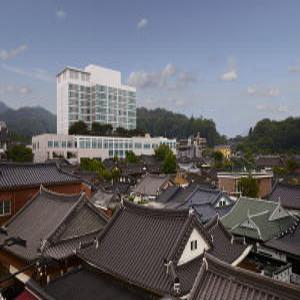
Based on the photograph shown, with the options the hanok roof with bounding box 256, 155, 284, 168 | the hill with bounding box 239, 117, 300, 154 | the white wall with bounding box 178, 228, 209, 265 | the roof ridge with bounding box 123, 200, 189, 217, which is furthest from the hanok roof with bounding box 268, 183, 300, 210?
the hill with bounding box 239, 117, 300, 154

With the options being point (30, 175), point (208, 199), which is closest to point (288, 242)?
point (208, 199)

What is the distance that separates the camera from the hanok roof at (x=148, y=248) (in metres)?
13.9

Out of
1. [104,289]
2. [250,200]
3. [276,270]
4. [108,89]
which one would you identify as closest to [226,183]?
[250,200]

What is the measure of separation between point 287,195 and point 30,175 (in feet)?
92.9

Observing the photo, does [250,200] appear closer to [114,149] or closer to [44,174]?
[44,174]

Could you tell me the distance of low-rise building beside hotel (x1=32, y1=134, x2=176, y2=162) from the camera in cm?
9894

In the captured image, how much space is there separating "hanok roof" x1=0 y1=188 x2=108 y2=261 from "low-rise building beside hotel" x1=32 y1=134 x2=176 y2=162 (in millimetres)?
77787

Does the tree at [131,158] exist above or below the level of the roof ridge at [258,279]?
below

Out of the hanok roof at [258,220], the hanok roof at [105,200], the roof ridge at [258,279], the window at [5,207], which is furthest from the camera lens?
the hanok roof at [105,200]

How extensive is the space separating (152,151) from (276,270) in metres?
101

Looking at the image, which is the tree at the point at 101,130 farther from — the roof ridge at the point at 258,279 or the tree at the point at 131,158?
the roof ridge at the point at 258,279

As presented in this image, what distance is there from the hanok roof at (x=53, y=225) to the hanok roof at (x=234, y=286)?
10.0 m

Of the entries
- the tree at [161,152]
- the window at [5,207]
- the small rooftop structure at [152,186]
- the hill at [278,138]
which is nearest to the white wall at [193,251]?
the window at [5,207]

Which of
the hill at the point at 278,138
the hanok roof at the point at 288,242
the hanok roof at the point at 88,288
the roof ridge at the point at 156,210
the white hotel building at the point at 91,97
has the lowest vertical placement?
the hanok roof at the point at 288,242
